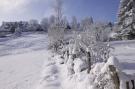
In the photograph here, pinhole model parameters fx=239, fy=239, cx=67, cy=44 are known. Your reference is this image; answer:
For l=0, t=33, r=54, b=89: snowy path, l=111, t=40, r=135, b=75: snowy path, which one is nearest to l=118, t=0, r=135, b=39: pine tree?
l=0, t=33, r=54, b=89: snowy path

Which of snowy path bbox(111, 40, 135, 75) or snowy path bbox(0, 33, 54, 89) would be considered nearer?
snowy path bbox(111, 40, 135, 75)

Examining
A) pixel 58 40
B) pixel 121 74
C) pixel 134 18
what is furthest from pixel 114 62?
pixel 134 18

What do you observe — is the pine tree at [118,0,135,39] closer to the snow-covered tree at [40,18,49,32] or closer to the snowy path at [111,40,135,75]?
the snowy path at [111,40,135,75]

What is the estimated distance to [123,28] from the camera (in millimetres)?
48562

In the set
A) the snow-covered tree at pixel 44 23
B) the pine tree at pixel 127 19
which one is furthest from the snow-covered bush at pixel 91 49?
the snow-covered tree at pixel 44 23

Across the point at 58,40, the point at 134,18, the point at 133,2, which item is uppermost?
the point at 133,2

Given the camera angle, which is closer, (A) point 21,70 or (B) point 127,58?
(B) point 127,58

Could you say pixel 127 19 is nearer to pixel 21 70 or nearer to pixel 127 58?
pixel 127 58

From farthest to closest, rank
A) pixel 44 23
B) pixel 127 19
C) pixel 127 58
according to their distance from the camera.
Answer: pixel 44 23
pixel 127 19
pixel 127 58

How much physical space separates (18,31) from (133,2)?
215 ft

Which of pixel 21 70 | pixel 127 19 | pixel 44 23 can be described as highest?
pixel 44 23

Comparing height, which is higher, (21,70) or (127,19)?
(127,19)

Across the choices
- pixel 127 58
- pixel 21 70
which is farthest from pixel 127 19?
pixel 21 70

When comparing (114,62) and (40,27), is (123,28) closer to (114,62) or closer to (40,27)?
(114,62)
